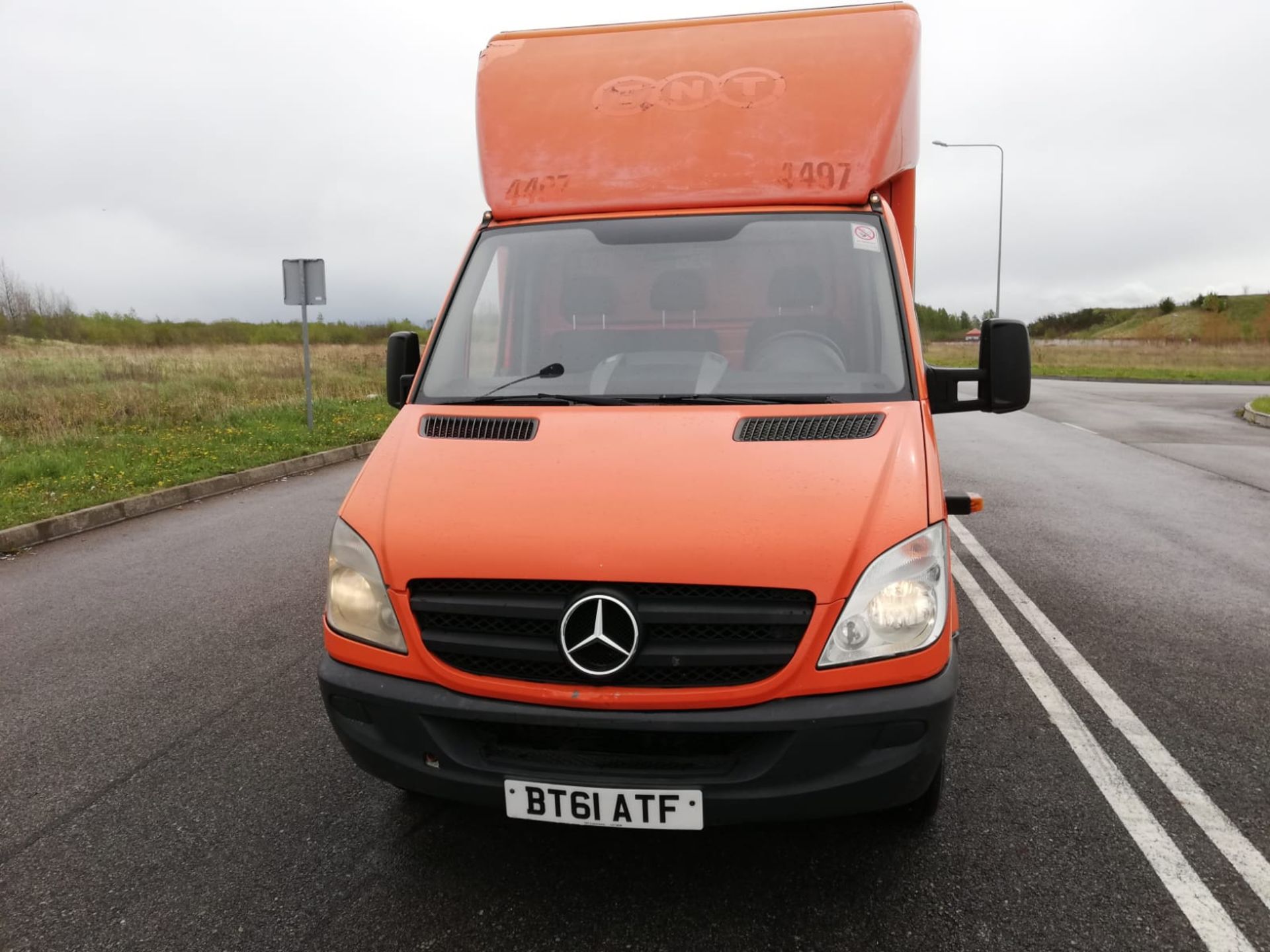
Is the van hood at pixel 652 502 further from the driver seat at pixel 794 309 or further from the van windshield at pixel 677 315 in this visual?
the driver seat at pixel 794 309

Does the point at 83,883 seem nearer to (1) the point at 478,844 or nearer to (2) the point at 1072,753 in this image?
(1) the point at 478,844

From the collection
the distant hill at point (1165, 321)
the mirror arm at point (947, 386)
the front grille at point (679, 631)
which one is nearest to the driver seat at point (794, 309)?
the mirror arm at point (947, 386)

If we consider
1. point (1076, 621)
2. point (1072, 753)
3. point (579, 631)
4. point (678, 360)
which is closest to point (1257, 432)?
point (1076, 621)

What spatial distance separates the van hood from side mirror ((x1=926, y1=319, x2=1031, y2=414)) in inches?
22.7

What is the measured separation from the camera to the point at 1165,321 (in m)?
112

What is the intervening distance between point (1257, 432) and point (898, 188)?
46.9ft

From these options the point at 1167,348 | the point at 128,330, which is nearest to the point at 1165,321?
the point at 1167,348

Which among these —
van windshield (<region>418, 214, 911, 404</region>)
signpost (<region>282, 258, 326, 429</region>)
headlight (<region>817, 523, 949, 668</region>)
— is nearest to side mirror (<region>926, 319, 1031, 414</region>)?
van windshield (<region>418, 214, 911, 404</region>)

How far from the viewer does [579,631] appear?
2283 mm

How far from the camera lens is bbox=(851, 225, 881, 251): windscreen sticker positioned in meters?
3.42

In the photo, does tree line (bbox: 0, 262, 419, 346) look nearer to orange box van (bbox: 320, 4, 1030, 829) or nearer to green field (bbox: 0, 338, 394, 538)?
green field (bbox: 0, 338, 394, 538)

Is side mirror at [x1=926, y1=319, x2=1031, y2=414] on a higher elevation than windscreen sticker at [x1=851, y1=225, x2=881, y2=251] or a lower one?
lower

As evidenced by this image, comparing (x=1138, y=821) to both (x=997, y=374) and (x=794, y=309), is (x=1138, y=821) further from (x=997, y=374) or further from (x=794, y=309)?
(x=794, y=309)

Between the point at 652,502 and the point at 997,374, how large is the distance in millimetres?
1731
